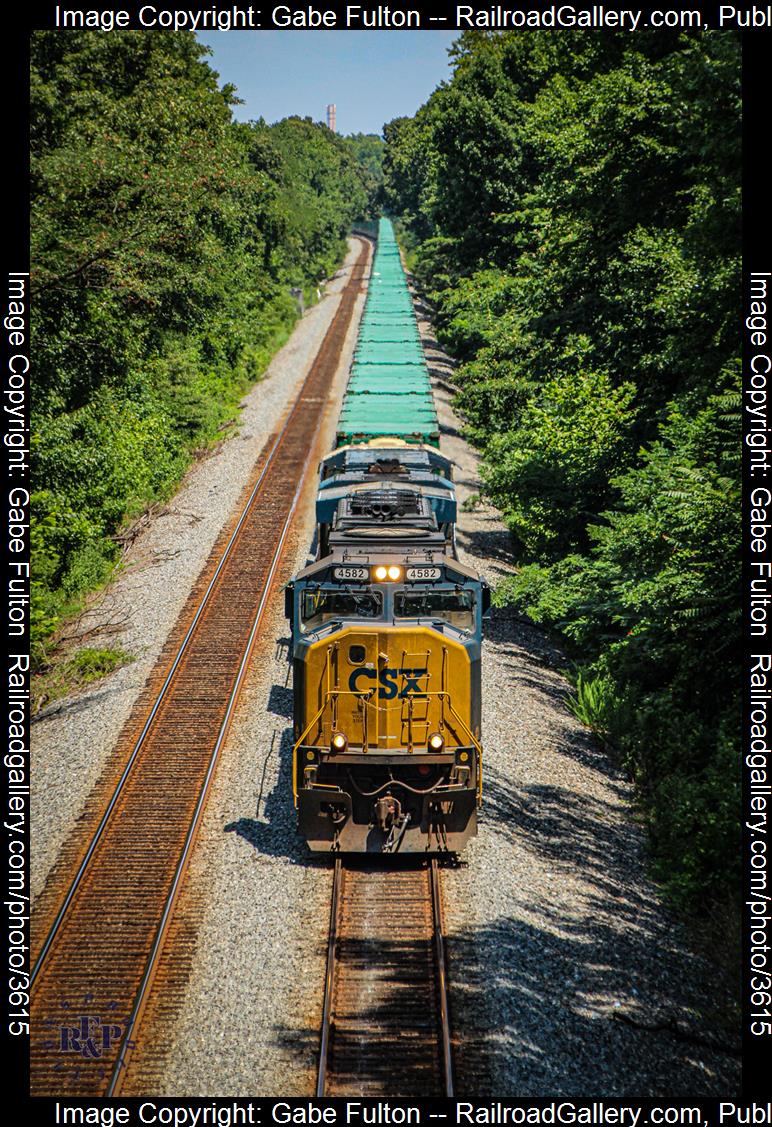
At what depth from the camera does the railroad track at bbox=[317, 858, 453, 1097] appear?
9.12 metres

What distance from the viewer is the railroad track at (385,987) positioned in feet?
29.9

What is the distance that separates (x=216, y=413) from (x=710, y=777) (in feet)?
94.8

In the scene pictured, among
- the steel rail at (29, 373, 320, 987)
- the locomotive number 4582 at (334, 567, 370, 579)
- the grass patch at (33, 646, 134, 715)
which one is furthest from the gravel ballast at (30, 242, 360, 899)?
the locomotive number 4582 at (334, 567, 370, 579)

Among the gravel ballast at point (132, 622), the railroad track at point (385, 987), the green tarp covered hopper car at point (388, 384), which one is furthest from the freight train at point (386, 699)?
the green tarp covered hopper car at point (388, 384)

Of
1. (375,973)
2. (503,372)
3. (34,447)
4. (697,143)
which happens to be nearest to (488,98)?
(503,372)

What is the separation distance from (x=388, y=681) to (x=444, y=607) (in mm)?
1369

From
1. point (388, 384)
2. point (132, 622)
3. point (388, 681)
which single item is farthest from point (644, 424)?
point (132, 622)

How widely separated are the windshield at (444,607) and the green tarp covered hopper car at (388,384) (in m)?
10.6

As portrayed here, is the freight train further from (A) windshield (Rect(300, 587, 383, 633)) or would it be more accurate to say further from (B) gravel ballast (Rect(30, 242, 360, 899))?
(B) gravel ballast (Rect(30, 242, 360, 899))

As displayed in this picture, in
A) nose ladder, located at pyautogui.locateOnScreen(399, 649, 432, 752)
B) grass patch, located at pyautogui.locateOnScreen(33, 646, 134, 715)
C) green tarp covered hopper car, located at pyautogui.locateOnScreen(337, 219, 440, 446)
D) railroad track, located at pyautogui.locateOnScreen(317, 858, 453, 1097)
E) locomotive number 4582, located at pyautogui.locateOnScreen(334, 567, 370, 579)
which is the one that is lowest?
railroad track, located at pyautogui.locateOnScreen(317, 858, 453, 1097)

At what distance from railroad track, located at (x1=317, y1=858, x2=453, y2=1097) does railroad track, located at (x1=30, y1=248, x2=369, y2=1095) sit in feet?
7.06

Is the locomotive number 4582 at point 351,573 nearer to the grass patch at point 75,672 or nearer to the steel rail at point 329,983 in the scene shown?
the steel rail at point 329,983

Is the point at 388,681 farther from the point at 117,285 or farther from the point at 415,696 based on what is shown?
the point at 117,285

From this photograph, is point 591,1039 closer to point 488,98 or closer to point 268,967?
point 268,967
